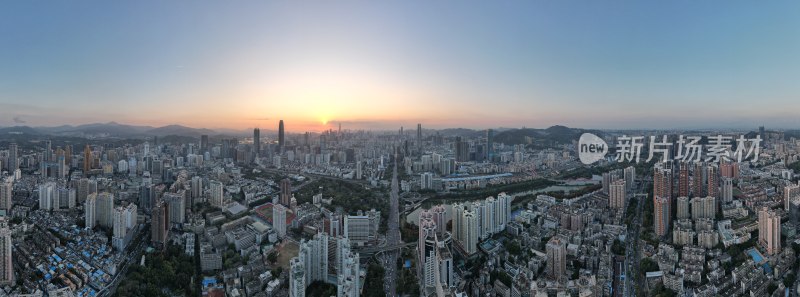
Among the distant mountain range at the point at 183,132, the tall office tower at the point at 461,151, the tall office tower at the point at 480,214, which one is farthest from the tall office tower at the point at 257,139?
the tall office tower at the point at 480,214

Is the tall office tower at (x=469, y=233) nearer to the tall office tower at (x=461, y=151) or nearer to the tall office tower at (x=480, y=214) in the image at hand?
the tall office tower at (x=480, y=214)

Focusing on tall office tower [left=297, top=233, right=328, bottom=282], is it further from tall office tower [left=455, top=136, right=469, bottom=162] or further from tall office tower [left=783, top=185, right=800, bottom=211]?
tall office tower [left=455, top=136, right=469, bottom=162]

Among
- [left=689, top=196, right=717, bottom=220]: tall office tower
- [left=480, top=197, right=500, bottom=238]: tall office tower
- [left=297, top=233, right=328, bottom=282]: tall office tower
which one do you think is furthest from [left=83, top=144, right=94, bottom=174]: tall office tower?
[left=689, top=196, right=717, bottom=220]: tall office tower

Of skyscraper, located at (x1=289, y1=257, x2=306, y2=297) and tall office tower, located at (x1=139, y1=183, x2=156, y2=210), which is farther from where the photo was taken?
tall office tower, located at (x1=139, y1=183, x2=156, y2=210)

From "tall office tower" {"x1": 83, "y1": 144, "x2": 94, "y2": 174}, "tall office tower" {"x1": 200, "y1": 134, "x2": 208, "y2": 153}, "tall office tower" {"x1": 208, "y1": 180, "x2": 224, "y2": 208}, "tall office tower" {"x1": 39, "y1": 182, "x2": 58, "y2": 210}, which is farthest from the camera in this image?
"tall office tower" {"x1": 200, "y1": 134, "x2": 208, "y2": 153}

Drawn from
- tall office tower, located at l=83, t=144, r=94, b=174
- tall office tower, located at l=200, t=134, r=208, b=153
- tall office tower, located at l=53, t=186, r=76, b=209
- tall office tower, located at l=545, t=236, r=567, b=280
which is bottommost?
tall office tower, located at l=545, t=236, r=567, b=280

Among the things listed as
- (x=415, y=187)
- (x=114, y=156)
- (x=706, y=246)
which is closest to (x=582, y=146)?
(x=415, y=187)
